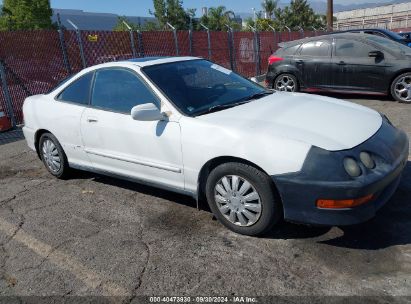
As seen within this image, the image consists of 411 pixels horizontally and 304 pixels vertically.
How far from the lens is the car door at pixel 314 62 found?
9.05 metres

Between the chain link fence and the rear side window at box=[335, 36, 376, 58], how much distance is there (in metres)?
5.24

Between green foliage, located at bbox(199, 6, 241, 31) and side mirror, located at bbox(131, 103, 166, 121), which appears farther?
green foliage, located at bbox(199, 6, 241, 31)

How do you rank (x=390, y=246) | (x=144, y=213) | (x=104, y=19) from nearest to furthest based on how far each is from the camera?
(x=390, y=246) < (x=144, y=213) < (x=104, y=19)

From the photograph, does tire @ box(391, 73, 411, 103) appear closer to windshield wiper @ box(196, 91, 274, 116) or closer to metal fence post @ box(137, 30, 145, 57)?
windshield wiper @ box(196, 91, 274, 116)

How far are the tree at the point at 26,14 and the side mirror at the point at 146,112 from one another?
26.9m

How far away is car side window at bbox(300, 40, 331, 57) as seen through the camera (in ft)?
29.8

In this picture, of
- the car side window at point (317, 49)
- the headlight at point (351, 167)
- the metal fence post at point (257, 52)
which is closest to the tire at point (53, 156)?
the headlight at point (351, 167)

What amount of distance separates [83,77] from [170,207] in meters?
1.86

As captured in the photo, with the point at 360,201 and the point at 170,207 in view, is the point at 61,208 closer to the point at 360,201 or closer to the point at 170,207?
the point at 170,207

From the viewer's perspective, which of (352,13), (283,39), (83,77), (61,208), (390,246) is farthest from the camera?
(352,13)

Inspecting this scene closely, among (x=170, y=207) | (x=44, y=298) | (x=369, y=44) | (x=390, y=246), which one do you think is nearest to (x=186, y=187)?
(x=170, y=207)

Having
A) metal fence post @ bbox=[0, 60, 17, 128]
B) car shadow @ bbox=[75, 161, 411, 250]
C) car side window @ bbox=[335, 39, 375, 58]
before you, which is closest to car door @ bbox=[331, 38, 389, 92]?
car side window @ bbox=[335, 39, 375, 58]

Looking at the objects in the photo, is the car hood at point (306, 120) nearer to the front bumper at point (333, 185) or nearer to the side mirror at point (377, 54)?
the front bumper at point (333, 185)

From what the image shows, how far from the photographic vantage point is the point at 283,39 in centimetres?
1738
